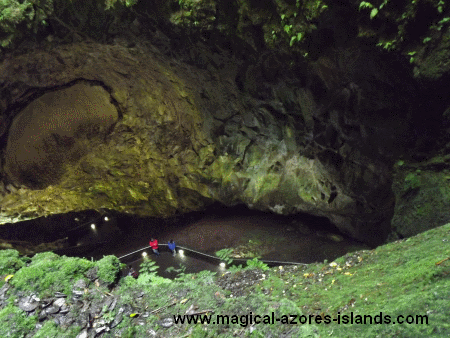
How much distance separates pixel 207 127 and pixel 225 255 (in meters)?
3.82

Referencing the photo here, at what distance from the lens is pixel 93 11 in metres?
6.62

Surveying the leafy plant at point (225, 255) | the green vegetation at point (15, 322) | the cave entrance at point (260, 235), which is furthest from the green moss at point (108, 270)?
the cave entrance at point (260, 235)

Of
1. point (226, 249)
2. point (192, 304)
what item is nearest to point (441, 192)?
point (192, 304)

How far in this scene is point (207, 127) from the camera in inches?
350

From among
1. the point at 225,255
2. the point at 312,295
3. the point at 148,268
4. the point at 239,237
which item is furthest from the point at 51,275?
the point at 239,237

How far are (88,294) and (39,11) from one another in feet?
21.1

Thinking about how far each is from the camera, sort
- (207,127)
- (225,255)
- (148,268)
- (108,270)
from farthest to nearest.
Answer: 1. (207,127)
2. (225,255)
3. (148,268)
4. (108,270)

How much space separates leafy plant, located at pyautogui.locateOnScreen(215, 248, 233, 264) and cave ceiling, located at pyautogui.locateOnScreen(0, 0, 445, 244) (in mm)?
1619

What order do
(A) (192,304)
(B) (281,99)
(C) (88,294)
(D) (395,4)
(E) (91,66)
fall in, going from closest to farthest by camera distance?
(A) (192,304) → (C) (88,294) → (D) (395,4) → (B) (281,99) → (E) (91,66)

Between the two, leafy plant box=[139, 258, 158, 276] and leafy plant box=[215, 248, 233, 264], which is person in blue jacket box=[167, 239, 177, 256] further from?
leafy plant box=[215, 248, 233, 264]

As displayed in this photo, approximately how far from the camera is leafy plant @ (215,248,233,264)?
26.6ft

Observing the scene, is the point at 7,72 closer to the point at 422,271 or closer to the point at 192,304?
the point at 192,304

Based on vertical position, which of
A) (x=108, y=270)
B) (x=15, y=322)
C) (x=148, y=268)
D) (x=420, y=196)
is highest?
(x=420, y=196)

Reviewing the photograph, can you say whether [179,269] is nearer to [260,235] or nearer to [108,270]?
[260,235]
